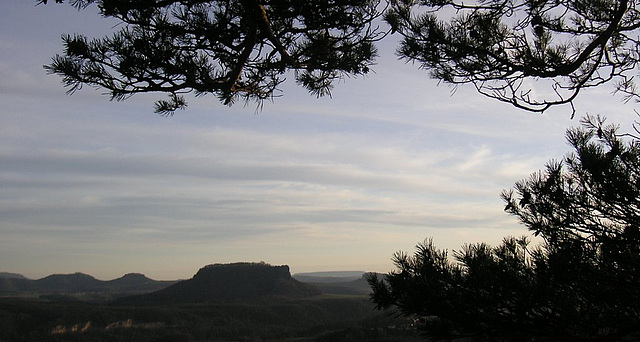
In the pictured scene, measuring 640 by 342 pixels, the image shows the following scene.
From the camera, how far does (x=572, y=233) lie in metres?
4.50

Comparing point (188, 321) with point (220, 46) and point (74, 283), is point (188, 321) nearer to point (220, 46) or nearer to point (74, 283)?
point (220, 46)

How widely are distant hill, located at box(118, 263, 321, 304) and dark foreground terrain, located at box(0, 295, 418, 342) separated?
27.3ft

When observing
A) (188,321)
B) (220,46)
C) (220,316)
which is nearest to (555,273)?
(220,46)

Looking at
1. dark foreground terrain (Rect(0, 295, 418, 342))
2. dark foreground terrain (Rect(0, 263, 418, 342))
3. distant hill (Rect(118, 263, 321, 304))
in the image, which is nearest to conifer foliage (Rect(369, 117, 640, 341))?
dark foreground terrain (Rect(0, 263, 418, 342))

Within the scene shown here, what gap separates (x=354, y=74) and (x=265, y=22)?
132 centimetres

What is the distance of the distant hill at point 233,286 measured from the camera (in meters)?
51.0

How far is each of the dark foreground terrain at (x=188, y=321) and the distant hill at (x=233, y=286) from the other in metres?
8.32

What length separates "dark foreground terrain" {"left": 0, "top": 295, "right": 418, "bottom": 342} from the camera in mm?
28594

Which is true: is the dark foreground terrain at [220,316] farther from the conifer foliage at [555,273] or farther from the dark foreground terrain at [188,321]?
the conifer foliage at [555,273]

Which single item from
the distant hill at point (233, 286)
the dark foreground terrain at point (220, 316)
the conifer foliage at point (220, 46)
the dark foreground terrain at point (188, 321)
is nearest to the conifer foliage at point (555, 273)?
the conifer foliage at point (220, 46)

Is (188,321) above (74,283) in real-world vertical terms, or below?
below

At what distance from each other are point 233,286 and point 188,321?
18642mm

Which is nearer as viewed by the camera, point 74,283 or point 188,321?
point 188,321

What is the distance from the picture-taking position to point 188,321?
35.4m
